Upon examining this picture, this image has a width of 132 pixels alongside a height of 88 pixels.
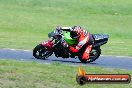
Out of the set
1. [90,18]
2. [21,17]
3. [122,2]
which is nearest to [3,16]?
[21,17]

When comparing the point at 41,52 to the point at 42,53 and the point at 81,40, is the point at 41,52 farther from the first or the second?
the point at 81,40

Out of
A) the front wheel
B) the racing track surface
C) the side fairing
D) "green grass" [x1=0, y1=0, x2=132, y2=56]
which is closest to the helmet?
the side fairing

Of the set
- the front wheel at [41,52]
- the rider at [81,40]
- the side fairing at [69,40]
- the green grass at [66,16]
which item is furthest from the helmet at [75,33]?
the green grass at [66,16]

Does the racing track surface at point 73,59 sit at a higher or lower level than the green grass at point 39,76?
lower

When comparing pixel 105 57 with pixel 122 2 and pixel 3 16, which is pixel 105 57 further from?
pixel 122 2

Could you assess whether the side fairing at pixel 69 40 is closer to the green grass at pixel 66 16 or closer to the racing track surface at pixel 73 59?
the racing track surface at pixel 73 59

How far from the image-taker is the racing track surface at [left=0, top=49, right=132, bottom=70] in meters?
18.3

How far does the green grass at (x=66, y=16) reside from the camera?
41.6 metres

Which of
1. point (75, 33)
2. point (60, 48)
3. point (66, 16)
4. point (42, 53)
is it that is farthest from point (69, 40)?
point (66, 16)

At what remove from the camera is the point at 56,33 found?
62.0ft

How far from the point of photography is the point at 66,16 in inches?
1882

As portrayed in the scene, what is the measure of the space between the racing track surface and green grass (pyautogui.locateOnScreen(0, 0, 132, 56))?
1763 cm

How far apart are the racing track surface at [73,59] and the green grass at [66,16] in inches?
694

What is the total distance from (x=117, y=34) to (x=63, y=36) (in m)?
22.6
